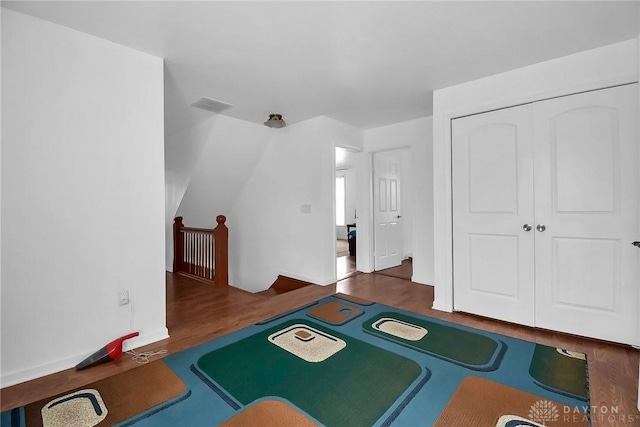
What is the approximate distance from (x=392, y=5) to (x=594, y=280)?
103 inches

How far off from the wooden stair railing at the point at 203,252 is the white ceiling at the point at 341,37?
1934 mm

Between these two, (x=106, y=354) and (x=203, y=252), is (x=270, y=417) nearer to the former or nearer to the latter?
(x=106, y=354)

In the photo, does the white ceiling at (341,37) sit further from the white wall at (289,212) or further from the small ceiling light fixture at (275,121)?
the white wall at (289,212)

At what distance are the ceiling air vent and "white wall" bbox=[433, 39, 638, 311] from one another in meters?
2.49

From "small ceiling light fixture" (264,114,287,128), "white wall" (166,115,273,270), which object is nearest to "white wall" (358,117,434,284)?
"small ceiling light fixture" (264,114,287,128)

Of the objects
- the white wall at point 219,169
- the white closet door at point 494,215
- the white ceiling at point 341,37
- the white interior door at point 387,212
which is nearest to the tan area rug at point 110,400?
the white ceiling at point 341,37

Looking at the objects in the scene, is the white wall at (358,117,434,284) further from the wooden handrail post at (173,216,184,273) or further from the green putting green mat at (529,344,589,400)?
the wooden handrail post at (173,216,184,273)

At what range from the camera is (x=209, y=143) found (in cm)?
428

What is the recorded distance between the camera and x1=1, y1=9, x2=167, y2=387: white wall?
6.13ft

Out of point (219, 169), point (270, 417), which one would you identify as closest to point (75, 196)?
point (270, 417)

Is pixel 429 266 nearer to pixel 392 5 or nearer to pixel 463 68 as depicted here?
pixel 463 68

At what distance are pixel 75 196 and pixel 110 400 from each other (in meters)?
1.36

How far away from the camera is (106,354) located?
210 centimetres

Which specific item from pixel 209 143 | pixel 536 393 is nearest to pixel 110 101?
pixel 209 143
